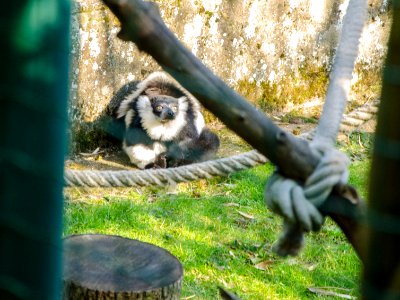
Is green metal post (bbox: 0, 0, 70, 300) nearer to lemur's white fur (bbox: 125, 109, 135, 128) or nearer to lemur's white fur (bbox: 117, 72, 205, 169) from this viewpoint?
lemur's white fur (bbox: 117, 72, 205, 169)

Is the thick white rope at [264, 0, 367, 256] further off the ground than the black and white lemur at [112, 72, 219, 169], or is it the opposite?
the thick white rope at [264, 0, 367, 256]

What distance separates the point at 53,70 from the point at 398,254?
0.66m

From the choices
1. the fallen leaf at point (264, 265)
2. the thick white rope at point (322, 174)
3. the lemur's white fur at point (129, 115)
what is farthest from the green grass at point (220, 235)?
the thick white rope at point (322, 174)

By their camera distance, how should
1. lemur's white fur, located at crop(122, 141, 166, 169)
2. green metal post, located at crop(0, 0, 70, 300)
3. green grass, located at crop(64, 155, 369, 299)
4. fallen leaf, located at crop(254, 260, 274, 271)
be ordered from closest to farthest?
green metal post, located at crop(0, 0, 70, 300) → green grass, located at crop(64, 155, 369, 299) → fallen leaf, located at crop(254, 260, 274, 271) → lemur's white fur, located at crop(122, 141, 166, 169)

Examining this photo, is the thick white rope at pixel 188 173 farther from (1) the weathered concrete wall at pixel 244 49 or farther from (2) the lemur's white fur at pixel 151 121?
(2) the lemur's white fur at pixel 151 121

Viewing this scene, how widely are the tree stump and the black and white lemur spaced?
303 centimetres

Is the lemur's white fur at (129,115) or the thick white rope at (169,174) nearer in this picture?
the thick white rope at (169,174)

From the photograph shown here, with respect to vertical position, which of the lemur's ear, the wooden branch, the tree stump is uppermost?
the wooden branch

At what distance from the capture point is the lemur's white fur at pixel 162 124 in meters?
6.44

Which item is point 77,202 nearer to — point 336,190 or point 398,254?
point 336,190

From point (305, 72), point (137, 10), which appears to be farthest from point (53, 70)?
point (305, 72)

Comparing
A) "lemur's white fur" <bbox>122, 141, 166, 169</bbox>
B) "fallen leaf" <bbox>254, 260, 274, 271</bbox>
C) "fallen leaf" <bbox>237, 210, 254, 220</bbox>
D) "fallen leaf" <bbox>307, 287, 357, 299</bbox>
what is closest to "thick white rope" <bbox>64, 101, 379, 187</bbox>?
"fallen leaf" <bbox>307, 287, 357, 299</bbox>

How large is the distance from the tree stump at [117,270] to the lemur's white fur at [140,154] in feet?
9.73

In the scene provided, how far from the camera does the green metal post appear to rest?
1262 mm
